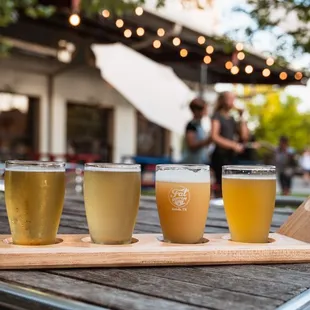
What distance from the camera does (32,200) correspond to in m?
0.98

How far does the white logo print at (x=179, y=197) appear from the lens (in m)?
1.05

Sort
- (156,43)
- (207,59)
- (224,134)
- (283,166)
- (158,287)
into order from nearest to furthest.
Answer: (158,287), (224,134), (156,43), (207,59), (283,166)

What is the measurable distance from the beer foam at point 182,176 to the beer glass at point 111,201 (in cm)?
5

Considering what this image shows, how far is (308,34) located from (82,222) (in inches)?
149

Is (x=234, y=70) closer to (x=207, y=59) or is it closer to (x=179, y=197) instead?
(x=207, y=59)

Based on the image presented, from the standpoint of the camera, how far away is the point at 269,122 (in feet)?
83.6

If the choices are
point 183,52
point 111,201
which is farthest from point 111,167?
point 183,52

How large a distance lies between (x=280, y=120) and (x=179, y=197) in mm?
25218

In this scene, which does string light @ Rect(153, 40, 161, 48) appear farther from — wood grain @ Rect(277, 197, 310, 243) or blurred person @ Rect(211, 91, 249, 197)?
wood grain @ Rect(277, 197, 310, 243)

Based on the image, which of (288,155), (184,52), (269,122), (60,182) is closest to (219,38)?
(184,52)

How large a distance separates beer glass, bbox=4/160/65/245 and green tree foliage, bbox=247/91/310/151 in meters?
23.2

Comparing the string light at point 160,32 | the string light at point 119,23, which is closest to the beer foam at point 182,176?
the string light at point 119,23

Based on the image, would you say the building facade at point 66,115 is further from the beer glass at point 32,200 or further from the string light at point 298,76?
the beer glass at point 32,200

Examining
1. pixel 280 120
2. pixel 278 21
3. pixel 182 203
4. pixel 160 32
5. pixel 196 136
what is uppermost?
pixel 160 32
